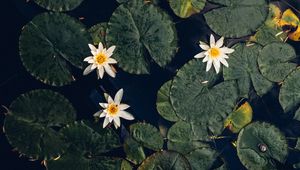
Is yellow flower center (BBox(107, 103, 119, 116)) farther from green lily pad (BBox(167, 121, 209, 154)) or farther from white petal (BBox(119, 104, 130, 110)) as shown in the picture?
green lily pad (BBox(167, 121, 209, 154))

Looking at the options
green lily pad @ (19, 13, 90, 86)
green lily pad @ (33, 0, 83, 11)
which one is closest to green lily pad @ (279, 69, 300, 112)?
green lily pad @ (19, 13, 90, 86)

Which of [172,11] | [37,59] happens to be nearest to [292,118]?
[172,11]

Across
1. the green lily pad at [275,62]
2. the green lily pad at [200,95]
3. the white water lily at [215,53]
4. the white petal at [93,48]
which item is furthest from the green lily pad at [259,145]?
the white petal at [93,48]

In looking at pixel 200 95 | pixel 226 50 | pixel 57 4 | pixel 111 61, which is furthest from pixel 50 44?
pixel 226 50

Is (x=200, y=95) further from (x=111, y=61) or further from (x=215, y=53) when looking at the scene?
(x=111, y=61)

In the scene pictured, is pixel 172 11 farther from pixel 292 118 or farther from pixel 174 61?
pixel 292 118

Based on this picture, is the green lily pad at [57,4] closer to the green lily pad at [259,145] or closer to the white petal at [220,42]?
the white petal at [220,42]
